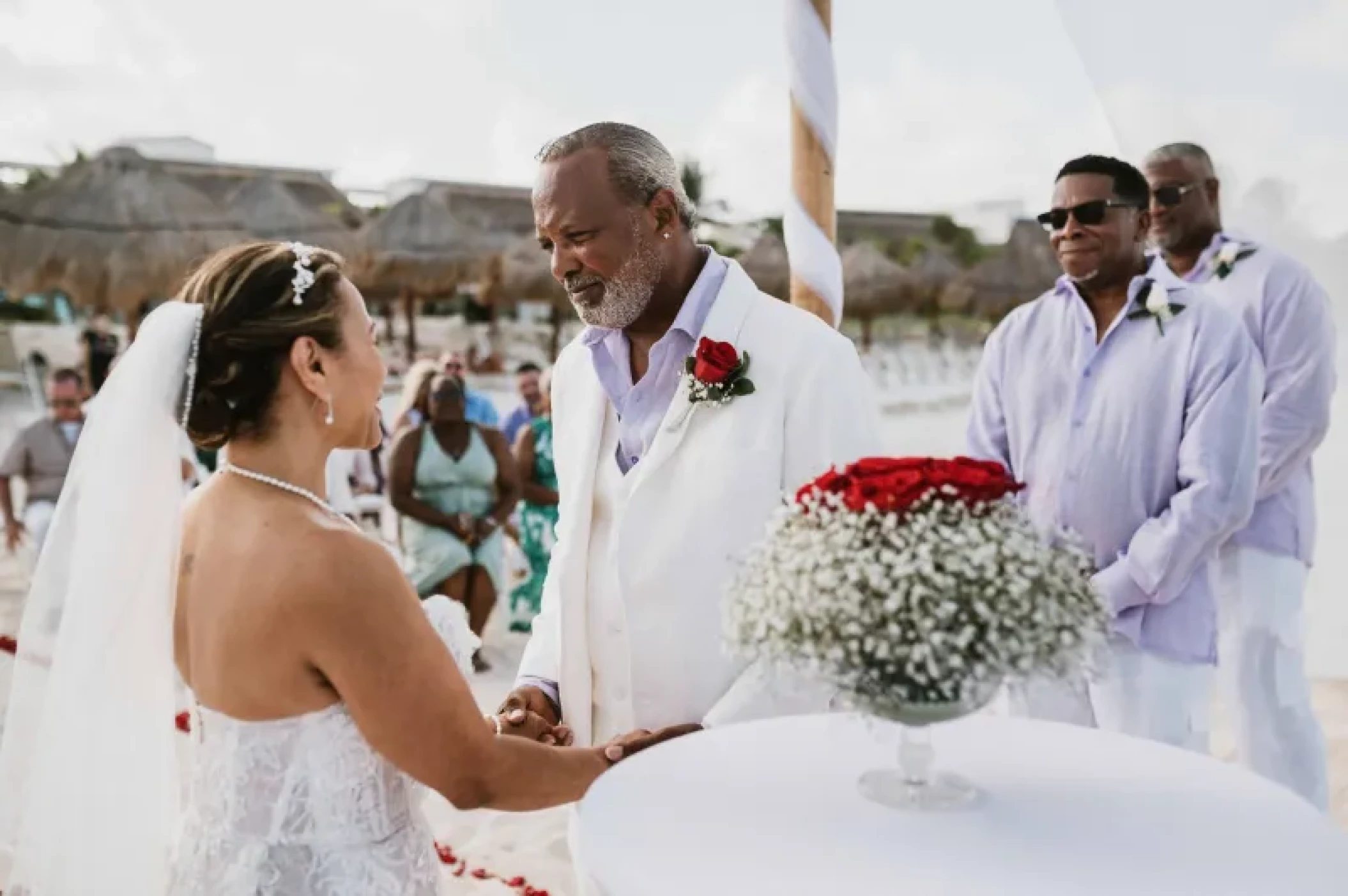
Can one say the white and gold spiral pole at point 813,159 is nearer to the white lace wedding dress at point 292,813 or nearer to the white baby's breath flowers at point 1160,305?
the white baby's breath flowers at point 1160,305

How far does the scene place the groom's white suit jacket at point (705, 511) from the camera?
2.42 metres

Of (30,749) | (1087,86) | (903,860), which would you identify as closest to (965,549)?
(903,860)

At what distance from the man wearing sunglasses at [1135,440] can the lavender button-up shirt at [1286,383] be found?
670mm

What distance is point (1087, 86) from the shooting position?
17.2m

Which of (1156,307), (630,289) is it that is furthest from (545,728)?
(1156,307)

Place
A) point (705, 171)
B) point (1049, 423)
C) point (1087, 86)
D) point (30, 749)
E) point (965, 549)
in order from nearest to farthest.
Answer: point (965, 549)
point (30, 749)
point (1049, 423)
point (1087, 86)
point (705, 171)

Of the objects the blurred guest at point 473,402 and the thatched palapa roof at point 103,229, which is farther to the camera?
the thatched palapa roof at point 103,229

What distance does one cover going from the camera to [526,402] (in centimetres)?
854

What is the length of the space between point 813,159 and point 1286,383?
1638mm

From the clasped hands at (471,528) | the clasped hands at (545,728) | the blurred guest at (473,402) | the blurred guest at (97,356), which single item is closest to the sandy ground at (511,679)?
the clasped hands at (471,528)

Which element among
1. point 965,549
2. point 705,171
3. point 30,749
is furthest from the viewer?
point 705,171

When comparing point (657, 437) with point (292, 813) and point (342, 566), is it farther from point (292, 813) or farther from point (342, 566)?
point (292, 813)

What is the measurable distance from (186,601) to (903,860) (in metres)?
1.22

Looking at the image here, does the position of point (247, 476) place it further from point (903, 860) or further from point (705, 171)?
point (705, 171)
